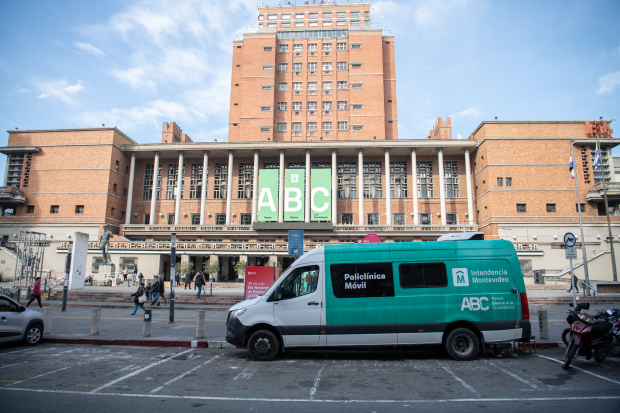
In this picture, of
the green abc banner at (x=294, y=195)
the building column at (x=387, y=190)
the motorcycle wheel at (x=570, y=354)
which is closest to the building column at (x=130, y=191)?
the green abc banner at (x=294, y=195)

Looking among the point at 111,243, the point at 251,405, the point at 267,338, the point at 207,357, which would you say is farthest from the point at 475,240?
the point at 111,243

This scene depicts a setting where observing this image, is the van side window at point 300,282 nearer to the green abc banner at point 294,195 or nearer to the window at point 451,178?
the green abc banner at point 294,195

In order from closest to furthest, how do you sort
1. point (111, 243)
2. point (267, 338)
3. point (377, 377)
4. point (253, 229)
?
point (377, 377) → point (267, 338) → point (111, 243) → point (253, 229)

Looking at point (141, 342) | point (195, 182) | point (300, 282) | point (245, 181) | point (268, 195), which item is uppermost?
point (245, 181)

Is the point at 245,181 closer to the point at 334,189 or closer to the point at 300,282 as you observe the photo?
the point at 334,189

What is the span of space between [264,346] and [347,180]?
1474 inches

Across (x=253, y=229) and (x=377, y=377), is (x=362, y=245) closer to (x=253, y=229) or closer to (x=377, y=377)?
(x=377, y=377)

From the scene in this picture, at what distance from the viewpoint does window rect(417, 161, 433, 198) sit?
43594mm

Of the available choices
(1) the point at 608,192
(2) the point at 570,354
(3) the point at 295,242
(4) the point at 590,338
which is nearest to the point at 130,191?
(3) the point at 295,242

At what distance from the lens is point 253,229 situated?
40.2 metres

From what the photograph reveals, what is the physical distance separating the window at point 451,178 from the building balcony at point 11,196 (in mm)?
49954

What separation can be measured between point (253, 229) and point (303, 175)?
8.42m

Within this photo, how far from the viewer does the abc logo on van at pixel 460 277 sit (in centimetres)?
811

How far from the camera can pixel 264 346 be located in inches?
317
